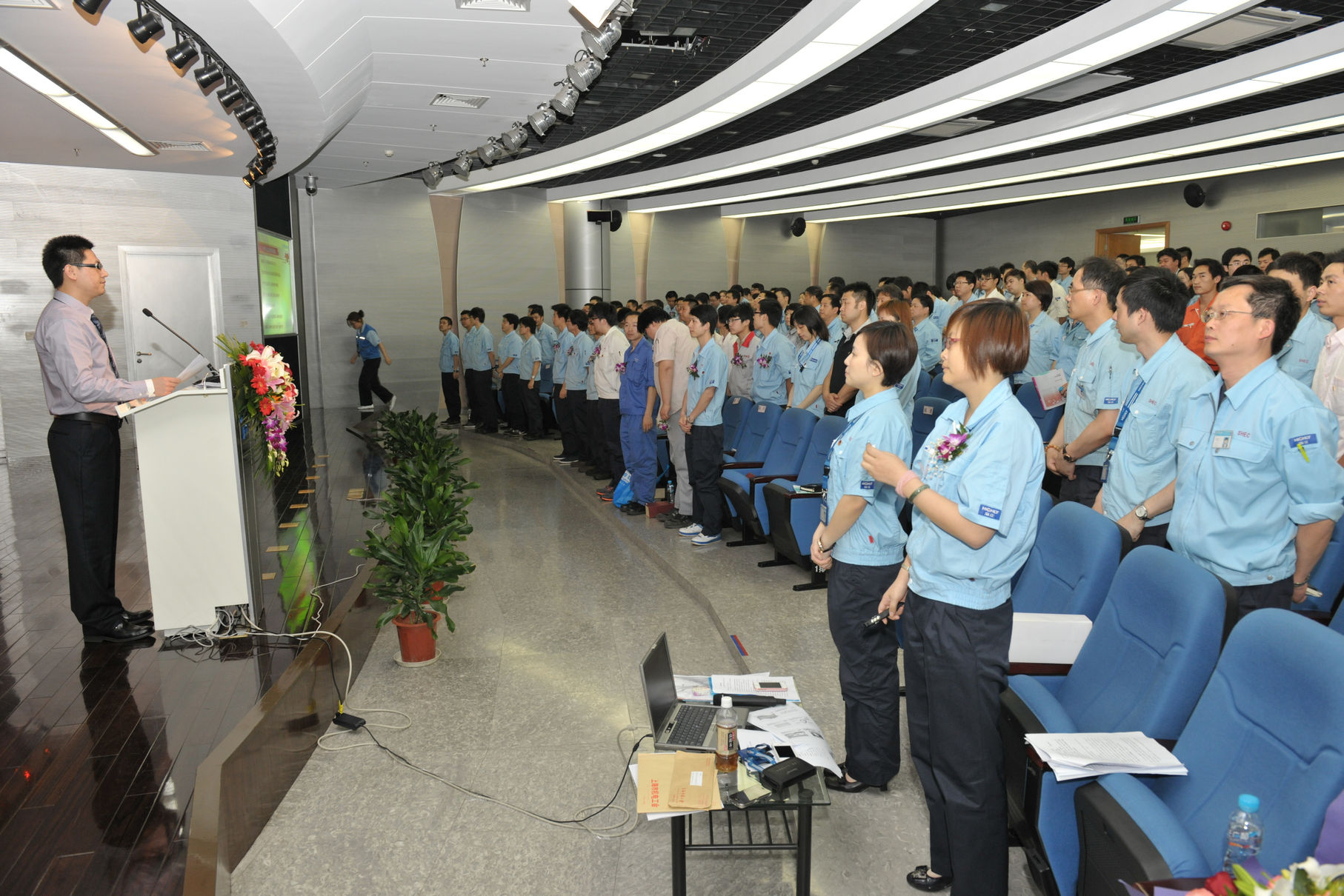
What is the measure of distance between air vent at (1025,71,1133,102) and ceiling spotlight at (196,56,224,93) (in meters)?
6.46

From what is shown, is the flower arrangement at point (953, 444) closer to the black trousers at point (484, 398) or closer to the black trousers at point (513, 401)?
the black trousers at point (513, 401)

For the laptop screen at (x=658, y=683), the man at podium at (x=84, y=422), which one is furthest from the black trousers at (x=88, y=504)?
the laptop screen at (x=658, y=683)

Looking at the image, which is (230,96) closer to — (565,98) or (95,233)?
(565,98)

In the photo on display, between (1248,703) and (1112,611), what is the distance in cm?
56

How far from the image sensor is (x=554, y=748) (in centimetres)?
351

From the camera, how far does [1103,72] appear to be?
740cm

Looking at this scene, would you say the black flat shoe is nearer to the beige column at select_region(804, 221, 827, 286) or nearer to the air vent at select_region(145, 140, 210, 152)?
the air vent at select_region(145, 140, 210, 152)

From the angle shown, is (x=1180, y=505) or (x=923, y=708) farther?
(x=1180, y=505)

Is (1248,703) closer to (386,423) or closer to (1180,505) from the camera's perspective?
(1180,505)

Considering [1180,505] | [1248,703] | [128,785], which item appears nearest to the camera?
[1248,703]

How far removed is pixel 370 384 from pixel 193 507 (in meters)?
10.3

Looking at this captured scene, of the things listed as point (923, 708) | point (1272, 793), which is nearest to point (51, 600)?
point (923, 708)

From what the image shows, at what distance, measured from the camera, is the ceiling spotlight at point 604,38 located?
18.4 feet

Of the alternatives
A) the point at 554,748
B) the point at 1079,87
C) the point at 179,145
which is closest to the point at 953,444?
the point at 554,748
